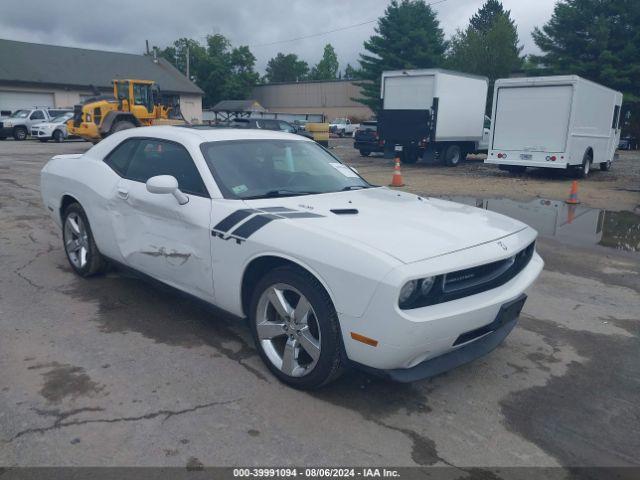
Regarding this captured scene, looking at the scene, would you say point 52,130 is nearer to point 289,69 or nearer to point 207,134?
point 207,134

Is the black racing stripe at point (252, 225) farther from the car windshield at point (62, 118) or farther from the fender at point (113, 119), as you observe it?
the car windshield at point (62, 118)

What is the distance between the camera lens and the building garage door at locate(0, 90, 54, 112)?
39.6 meters

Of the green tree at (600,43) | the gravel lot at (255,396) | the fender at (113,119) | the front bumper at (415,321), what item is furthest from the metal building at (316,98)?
the front bumper at (415,321)

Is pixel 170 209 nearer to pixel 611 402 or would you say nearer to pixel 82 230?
pixel 82 230

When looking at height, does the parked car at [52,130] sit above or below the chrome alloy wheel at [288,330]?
above

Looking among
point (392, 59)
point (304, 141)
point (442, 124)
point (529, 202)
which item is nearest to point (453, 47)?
point (392, 59)

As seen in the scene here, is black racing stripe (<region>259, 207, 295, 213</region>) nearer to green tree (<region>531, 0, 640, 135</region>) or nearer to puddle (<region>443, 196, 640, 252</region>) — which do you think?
puddle (<region>443, 196, 640, 252</region>)

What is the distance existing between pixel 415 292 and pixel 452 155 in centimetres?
1832

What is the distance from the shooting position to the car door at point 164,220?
155 inches

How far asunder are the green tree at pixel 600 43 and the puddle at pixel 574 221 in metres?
28.6

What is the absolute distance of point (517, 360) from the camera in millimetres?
4023

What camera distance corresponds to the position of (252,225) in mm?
3566

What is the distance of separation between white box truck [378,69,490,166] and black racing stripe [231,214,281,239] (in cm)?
1635

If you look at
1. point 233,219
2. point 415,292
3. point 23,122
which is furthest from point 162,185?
point 23,122
